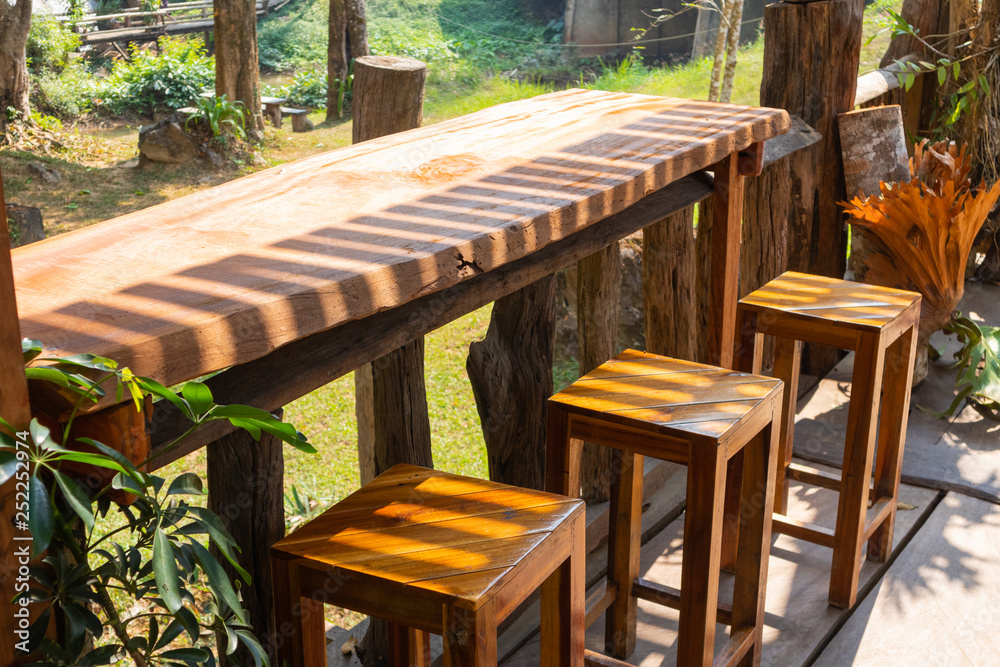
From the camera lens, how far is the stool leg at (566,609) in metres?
1.27

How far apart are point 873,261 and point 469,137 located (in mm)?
1684

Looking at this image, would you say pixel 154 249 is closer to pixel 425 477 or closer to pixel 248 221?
pixel 248 221

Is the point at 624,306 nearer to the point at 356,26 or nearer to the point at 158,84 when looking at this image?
the point at 356,26

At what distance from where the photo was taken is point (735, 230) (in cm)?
221

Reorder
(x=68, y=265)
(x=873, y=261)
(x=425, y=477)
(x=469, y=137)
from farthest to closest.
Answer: (x=873, y=261) → (x=469, y=137) → (x=425, y=477) → (x=68, y=265)

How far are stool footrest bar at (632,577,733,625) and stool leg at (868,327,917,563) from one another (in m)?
0.56

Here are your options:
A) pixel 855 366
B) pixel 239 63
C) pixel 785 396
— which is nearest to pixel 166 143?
pixel 239 63

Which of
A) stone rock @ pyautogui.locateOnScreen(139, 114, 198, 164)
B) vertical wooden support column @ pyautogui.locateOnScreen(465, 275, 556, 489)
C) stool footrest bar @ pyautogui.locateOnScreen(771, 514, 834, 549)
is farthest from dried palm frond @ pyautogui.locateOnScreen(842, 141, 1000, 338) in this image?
stone rock @ pyautogui.locateOnScreen(139, 114, 198, 164)

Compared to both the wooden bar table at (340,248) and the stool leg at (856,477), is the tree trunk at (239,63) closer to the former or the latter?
the wooden bar table at (340,248)

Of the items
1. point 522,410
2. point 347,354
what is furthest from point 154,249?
point 522,410

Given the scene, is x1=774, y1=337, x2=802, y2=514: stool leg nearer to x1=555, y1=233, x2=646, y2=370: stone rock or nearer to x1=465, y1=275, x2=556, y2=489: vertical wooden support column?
x1=465, y1=275, x2=556, y2=489: vertical wooden support column

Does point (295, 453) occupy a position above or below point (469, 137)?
below

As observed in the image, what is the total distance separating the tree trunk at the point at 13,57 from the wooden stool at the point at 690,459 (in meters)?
9.91

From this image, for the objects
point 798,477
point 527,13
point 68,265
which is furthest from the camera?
point 527,13
